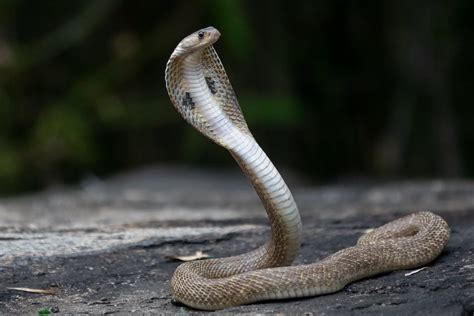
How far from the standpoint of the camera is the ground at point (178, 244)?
456 cm

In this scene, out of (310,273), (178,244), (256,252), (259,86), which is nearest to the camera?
(310,273)

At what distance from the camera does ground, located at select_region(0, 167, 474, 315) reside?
456 centimetres

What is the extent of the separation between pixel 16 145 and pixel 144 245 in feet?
28.7

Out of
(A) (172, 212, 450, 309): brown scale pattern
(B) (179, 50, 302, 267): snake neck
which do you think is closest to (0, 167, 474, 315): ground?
(A) (172, 212, 450, 309): brown scale pattern

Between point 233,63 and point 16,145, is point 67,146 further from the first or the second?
point 233,63

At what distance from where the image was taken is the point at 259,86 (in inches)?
607

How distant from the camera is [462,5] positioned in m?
15.2

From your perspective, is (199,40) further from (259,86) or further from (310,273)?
(259,86)

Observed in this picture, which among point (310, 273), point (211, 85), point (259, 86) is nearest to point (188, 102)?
point (211, 85)

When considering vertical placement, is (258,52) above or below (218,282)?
above

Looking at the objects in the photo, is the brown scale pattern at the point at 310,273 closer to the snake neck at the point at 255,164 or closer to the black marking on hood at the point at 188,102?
the snake neck at the point at 255,164

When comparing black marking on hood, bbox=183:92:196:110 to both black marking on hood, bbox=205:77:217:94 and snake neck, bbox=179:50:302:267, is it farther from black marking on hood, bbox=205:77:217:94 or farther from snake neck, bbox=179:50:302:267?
black marking on hood, bbox=205:77:217:94

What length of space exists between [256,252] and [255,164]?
2.19 ft

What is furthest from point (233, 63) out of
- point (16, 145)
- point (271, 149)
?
point (16, 145)
